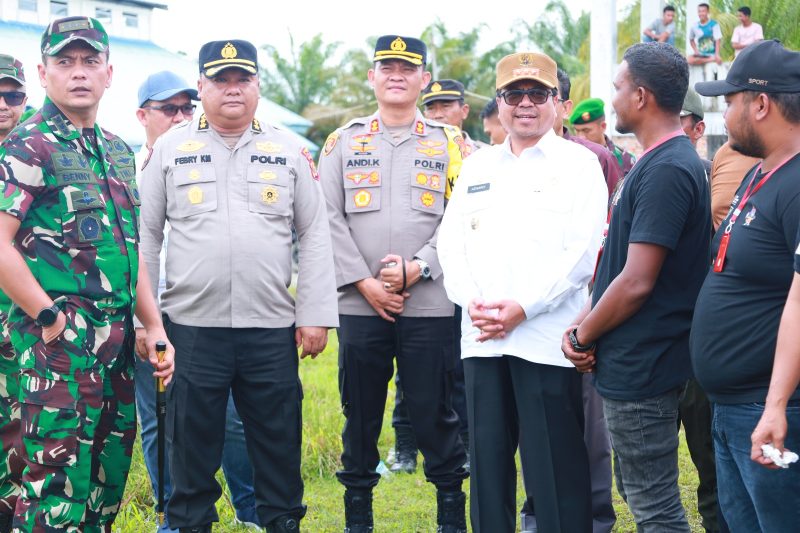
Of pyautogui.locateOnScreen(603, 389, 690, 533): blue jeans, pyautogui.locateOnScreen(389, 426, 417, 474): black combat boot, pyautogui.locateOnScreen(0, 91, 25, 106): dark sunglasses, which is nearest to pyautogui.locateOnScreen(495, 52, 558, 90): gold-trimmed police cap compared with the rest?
pyautogui.locateOnScreen(603, 389, 690, 533): blue jeans

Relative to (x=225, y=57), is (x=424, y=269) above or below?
below

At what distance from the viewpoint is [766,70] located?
2.94 meters

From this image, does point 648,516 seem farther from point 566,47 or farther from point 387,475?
point 566,47

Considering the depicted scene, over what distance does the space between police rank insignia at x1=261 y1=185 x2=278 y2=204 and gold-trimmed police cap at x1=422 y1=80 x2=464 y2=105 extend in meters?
3.78

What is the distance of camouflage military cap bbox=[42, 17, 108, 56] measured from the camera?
3.84 meters

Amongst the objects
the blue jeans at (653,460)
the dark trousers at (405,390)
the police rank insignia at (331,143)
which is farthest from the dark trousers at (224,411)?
the blue jeans at (653,460)

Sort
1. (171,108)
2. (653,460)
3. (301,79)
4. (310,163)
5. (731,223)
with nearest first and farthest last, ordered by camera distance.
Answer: (731,223)
(653,460)
(310,163)
(171,108)
(301,79)

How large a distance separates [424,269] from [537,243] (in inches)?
36.1

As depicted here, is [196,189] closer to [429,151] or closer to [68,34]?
[68,34]

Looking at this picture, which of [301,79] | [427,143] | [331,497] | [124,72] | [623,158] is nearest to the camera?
[427,143]

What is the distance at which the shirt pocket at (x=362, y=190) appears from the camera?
488cm

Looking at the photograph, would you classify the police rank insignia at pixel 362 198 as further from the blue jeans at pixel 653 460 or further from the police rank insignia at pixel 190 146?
the blue jeans at pixel 653 460

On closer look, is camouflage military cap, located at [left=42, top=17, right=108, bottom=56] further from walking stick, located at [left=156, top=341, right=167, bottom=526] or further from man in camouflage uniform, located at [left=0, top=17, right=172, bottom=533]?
walking stick, located at [left=156, top=341, right=167, bottom=526]

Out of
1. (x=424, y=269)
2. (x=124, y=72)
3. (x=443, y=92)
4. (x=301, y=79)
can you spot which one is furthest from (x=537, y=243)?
(x=301, y=79)
